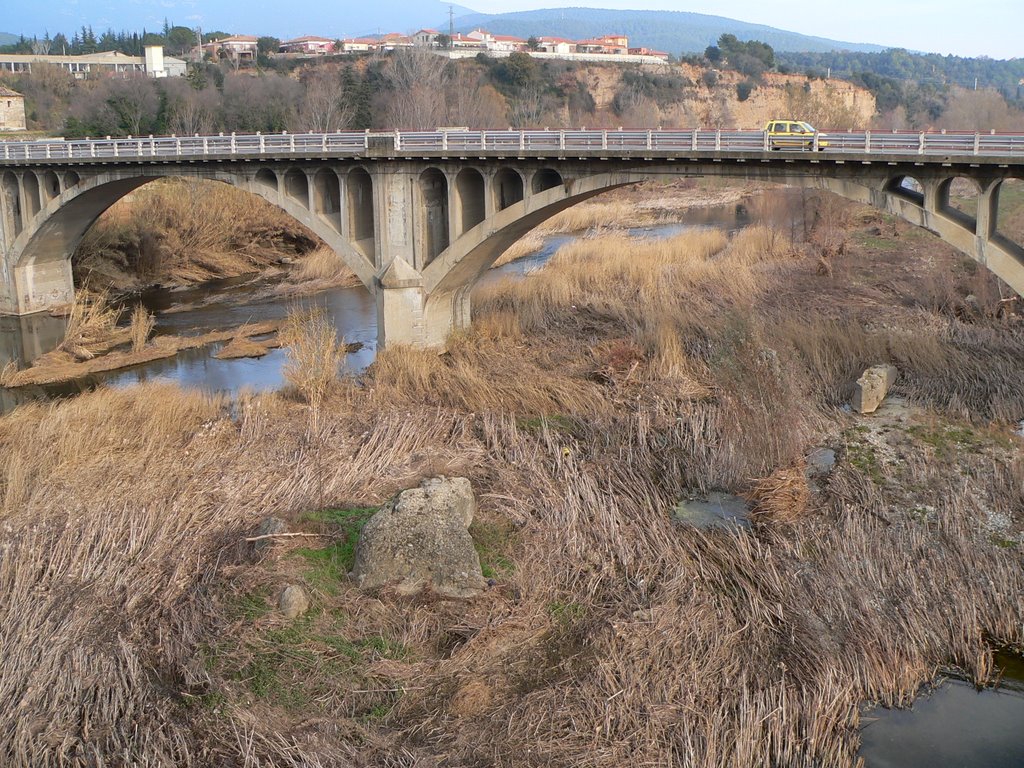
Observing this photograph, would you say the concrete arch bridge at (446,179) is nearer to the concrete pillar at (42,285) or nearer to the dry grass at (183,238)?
the concrete pillar at (42,285)

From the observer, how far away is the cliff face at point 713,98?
105500mm

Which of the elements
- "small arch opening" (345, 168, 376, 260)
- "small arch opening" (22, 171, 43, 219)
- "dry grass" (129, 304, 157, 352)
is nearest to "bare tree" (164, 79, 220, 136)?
"small arch opening" (22, 171, 43, 219)

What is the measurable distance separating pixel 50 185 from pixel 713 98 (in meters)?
96.9

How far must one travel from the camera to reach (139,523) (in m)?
16.6

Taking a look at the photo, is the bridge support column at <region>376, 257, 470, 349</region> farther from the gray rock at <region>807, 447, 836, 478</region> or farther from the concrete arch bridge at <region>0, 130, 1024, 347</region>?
the gray rock at <region>807, 447, 836, 478</region>

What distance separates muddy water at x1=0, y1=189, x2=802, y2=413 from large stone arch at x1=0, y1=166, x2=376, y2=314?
1.27 metres

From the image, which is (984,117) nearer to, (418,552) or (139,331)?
(139,331)

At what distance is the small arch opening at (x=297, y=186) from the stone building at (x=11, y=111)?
65333 millimetres

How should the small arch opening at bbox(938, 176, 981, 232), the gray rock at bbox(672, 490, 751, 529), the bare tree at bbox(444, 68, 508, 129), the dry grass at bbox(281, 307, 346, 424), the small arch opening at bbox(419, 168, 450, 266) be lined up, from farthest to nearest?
the bare tree at bbox(444, 68, 508, 129), the small arch opening at bbox(419, 168, 450, 266), the dry grass at bbox(281, 307, 346, 424), the small arch opening at bbox(938, 176, 981, 232), the gray rock at bbox(672, 490, 751, 529)

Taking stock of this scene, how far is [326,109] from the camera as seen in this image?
70938 mm

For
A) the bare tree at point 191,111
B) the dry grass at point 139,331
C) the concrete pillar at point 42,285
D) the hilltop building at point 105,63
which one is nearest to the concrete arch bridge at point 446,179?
the concrete pillar at point 42,285

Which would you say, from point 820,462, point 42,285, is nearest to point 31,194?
point 42,285

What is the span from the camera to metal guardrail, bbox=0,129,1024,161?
21453mm

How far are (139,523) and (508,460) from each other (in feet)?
22.5
